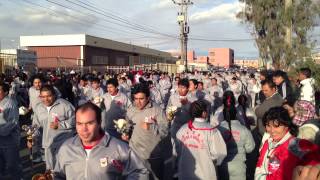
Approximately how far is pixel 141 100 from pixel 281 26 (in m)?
21.7

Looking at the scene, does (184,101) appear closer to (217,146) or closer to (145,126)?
(145,126)

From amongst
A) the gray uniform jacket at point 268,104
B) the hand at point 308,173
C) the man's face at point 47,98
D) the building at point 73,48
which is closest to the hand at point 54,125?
the man's face at point 47,98

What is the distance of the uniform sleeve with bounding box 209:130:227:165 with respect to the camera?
17.2 ft

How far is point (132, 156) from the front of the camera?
3617 mm

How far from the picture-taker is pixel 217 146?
17.2 feet

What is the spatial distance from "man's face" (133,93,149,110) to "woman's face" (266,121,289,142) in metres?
2.39

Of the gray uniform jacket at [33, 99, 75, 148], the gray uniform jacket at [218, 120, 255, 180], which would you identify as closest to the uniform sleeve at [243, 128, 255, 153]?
the gray uniform jacket at [218, 120, 255, 180]

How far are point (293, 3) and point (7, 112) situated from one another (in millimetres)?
18387

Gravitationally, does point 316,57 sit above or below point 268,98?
above

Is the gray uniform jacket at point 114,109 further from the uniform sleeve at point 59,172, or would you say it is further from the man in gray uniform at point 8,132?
the uniform sleeve at point 59,172

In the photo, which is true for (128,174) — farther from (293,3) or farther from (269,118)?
(293,3)

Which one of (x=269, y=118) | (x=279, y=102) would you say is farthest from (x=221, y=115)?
(x=269, y=118)

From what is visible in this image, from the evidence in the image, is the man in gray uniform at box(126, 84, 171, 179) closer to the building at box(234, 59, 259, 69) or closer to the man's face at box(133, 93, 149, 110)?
the man's face at box(133, 93, 149, 110)

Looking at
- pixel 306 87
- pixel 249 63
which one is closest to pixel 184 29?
pixel 306 87
